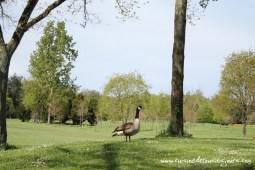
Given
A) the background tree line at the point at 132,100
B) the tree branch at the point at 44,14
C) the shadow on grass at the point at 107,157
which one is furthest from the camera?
the background tree line at the point at 132,100

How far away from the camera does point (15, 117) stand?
15425 cm

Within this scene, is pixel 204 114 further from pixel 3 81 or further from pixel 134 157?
pixel 134 157

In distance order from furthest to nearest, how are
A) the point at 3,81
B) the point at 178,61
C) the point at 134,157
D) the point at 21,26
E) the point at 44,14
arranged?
1. the point at 178,61
2. the point at 44,14
3. the point at 21,26
4. the point at 3,81
5. the point at 134,157

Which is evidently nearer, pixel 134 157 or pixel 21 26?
pixel 134 157

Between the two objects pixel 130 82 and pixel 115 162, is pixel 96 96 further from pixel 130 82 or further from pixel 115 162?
pixel 115 162

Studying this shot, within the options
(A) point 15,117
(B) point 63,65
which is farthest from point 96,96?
(B) point 63,65

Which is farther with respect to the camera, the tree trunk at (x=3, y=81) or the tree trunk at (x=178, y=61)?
the tree trunk at (x=178, y=61)

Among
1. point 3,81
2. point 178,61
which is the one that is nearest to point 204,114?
point 178,61

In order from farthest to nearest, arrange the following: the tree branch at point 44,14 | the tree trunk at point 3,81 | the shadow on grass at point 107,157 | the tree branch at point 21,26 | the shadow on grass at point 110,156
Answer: the tree branch at point 44,14, the tree branch at point 21,26, the tree trunk at point 3,81, the shadow on grass at point 110,156, the shadow on grass at point 107,157

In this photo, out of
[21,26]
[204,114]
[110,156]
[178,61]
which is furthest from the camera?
[204,114]

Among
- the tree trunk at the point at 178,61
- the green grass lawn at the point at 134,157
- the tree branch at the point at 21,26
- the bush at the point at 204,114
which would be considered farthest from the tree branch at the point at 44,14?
the bush at the point at 204,114

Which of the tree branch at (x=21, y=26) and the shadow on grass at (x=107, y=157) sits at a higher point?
the tree branch at (x=21, y=26)

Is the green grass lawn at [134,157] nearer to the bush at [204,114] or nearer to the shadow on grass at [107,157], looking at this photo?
the shadow on grass at [107,157]

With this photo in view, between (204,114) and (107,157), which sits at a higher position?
(204,114)
